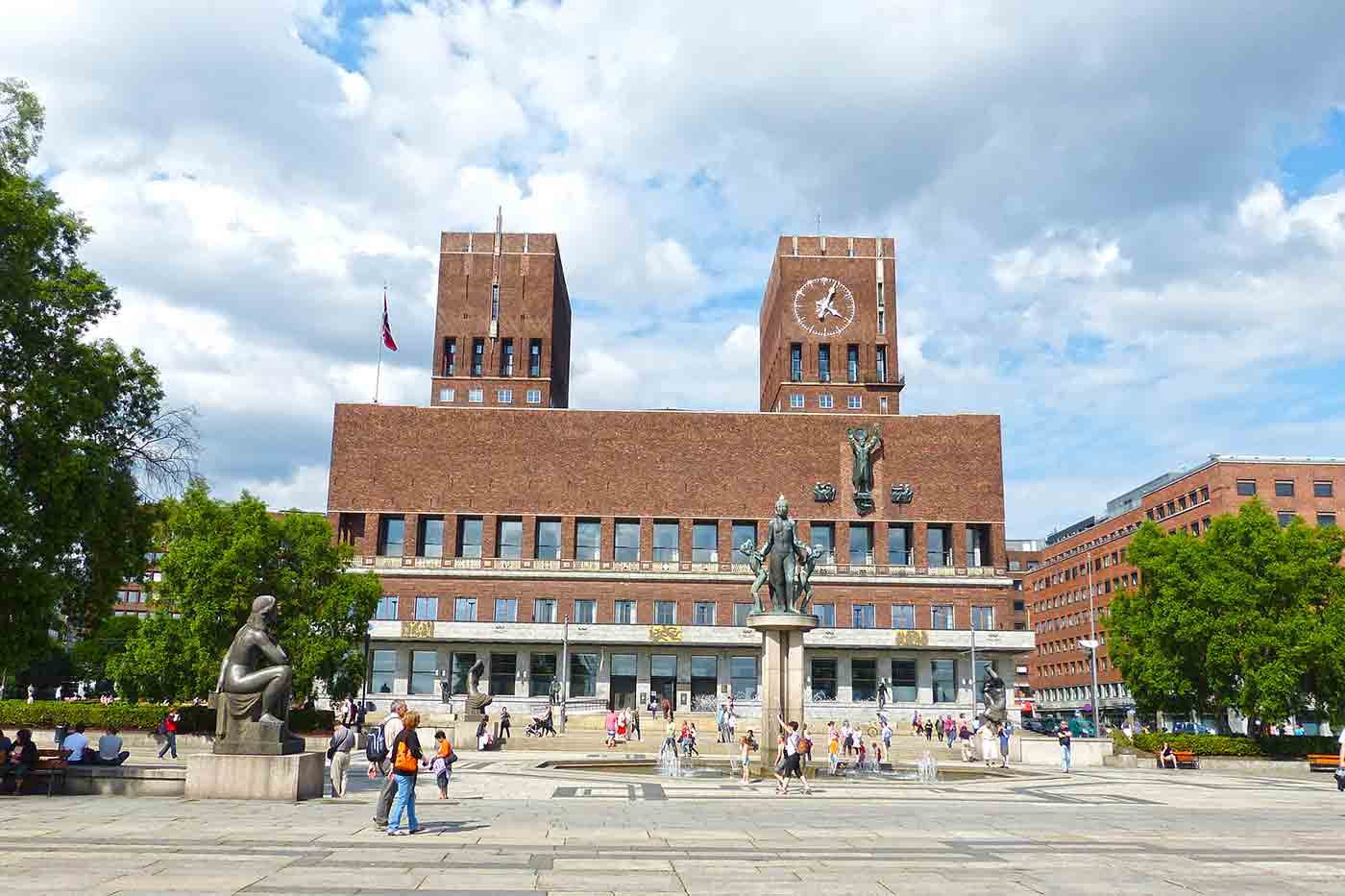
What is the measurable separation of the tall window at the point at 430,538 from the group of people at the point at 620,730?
28956mm

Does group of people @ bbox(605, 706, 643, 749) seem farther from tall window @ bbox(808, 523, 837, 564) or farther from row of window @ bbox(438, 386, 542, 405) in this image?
row of window @ bbox(438, 386, 542, 405)

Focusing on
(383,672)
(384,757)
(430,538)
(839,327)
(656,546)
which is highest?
(839,327)

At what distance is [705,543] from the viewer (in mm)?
84500

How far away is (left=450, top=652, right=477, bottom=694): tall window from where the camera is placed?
78794 millimetres

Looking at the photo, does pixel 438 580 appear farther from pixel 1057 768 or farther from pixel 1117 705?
pixel 1117 705

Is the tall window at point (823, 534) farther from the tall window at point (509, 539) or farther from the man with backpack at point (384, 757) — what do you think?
the man with backpack at point (384, 757)

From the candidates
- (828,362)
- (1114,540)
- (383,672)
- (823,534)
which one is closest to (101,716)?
(383,672)

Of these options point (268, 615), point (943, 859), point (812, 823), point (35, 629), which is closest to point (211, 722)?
point (35, 629)

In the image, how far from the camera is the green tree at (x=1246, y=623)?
46312 millimetres

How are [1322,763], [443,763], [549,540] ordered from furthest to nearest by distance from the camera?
[549,540]
[1322,763]
[443,763]

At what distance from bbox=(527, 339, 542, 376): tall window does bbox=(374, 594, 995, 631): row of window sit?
89.0 ft

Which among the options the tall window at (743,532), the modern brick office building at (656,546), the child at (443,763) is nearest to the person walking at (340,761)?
the child at (443,763)

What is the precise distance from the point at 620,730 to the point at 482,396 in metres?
52.0

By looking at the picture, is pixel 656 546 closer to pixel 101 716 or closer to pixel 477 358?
pixel 477 358
